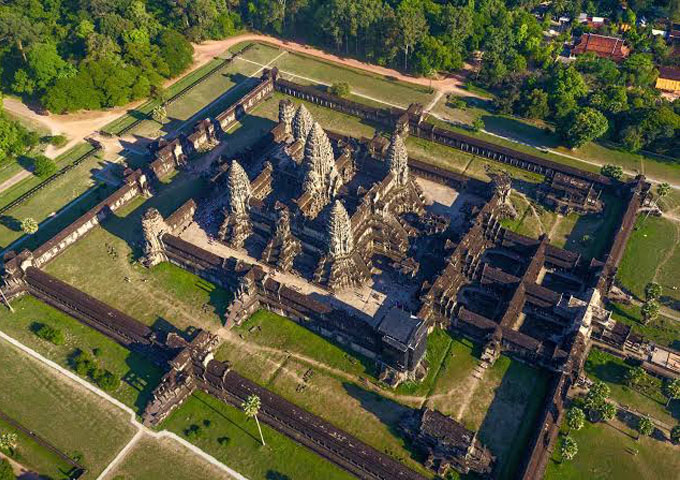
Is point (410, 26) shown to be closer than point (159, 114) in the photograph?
No

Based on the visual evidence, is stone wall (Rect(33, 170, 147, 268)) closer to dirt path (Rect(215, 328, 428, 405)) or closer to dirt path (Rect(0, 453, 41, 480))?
dirt path (Rect(0, 453, 41, 480))

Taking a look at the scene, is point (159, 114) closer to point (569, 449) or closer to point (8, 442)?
point (8, 442)

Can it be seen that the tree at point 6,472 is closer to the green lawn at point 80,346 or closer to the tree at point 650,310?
the green lawn at point 80,346

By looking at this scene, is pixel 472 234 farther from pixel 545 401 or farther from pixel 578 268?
pixel 545 401

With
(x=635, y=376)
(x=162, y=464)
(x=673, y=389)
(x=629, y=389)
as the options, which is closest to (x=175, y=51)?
(x=162, y=464)

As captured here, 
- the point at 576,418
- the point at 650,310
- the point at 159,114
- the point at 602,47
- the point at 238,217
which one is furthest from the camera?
the point at 602,47

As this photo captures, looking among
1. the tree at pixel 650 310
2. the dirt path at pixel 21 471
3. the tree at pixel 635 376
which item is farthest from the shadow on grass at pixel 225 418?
the tree at pixel 650 310

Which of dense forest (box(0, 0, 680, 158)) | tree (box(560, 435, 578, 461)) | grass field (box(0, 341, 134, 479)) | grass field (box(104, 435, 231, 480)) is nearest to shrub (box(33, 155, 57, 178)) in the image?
dense forest (box(0, 0, 680, 158))
